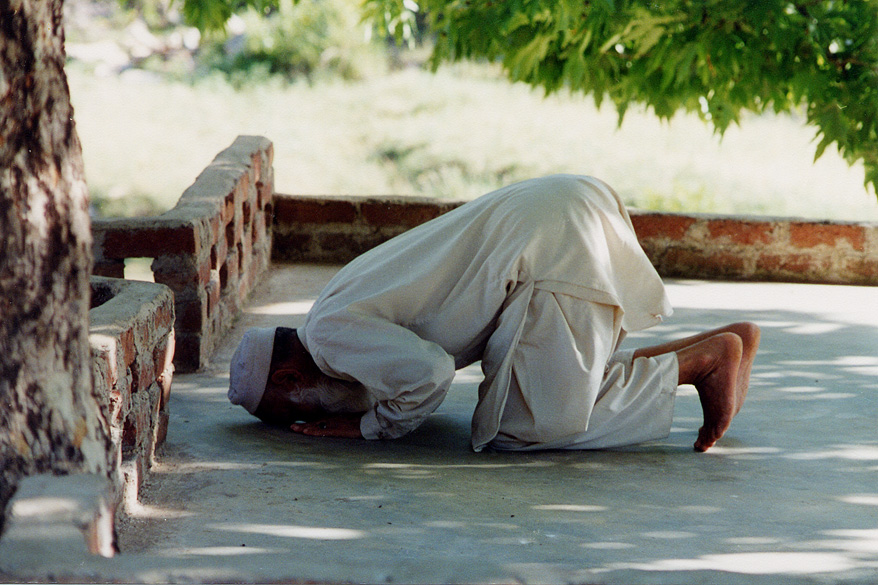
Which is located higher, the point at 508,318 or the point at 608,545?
the point at 508,318

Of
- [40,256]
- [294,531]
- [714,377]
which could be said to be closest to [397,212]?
[714,377]

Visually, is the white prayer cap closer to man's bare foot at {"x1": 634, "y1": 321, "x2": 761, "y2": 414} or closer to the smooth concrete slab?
the smooth concrete slab

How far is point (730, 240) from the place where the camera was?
580cm

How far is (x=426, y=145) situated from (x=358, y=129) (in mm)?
1587

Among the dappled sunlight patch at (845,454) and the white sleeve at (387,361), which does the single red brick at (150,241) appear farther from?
the dappled sunlight patch at (845,454)

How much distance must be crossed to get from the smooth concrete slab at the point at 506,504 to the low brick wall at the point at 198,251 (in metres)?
0.23

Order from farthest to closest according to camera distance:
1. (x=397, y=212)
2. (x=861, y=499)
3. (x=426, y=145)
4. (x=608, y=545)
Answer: (x=426, y=145) → (x=397, y=212) → (x=861, y=499) → (x=608, y=545)

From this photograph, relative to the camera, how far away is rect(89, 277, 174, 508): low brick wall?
220 cm

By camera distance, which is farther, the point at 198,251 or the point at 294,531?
the point at 198,251

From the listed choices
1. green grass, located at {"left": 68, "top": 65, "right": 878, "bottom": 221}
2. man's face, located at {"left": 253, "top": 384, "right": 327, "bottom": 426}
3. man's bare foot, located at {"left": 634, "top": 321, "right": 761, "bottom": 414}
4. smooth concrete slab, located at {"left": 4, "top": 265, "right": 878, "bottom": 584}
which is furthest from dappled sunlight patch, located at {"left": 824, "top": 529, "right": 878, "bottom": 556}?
green grass, located at {"left": 68, "top": 65, "right": 878, "bottom": 221}

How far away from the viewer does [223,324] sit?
171 inches

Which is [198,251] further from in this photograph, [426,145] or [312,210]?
[426,145]

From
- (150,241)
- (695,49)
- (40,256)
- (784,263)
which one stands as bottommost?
(784,263)

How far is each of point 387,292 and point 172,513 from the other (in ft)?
2.99
